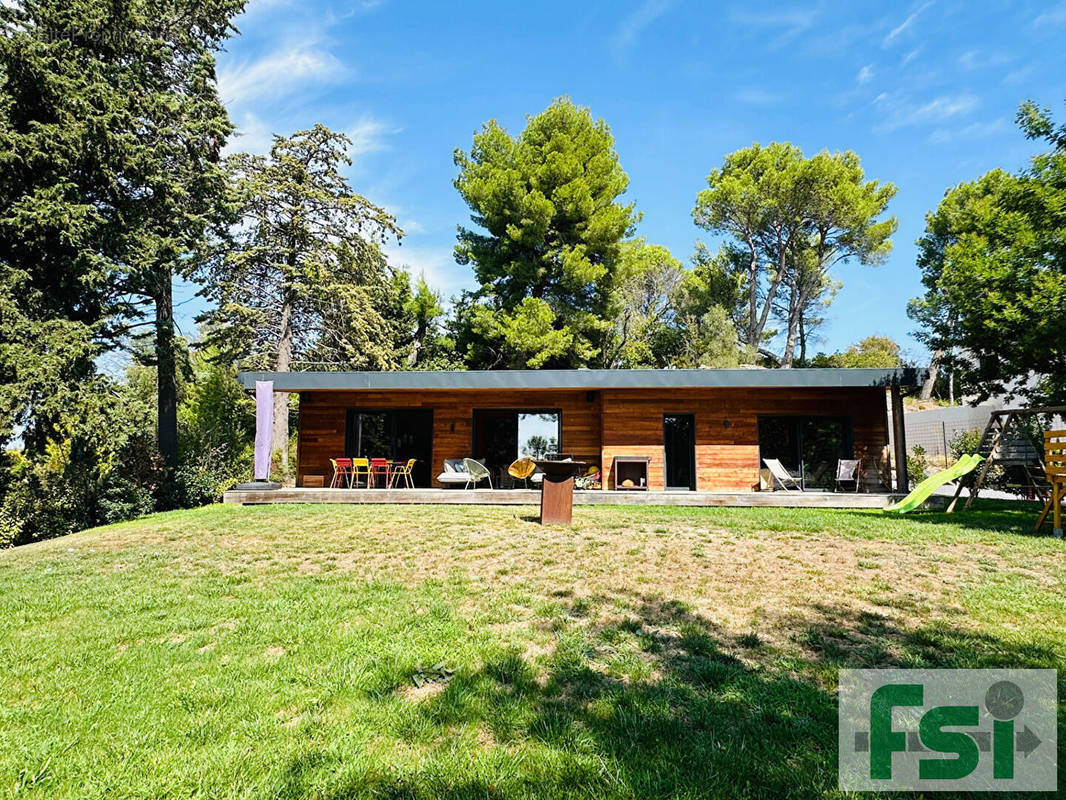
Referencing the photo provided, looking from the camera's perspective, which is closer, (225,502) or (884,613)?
(884,613)

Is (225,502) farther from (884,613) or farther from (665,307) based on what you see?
(665,307)

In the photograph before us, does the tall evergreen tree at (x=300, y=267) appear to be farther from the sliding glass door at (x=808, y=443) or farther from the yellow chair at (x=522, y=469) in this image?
the sliding glass door at (x=808, y=443)

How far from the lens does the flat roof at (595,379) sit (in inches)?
408

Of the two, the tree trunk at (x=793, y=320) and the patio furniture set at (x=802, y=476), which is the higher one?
the tree trunk at (x=793, y=320)

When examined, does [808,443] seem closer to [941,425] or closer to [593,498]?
[593,498]

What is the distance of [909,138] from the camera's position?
14.5 m

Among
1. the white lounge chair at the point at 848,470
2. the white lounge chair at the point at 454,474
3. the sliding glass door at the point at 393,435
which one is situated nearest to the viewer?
the white lounge chair at the point at 848,470

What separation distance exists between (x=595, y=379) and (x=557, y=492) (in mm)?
4039

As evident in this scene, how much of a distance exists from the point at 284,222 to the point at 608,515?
14.9m

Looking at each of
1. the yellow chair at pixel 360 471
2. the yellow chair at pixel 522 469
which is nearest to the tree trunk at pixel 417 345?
the yellow chair at pixel 360 471

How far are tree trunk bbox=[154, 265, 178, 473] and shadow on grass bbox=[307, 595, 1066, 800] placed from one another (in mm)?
12482

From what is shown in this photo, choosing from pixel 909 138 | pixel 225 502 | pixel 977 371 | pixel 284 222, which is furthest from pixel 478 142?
pixel 977 371

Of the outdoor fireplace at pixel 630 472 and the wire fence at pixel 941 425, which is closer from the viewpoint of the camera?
the outdoor fireplace at pixel 630 472

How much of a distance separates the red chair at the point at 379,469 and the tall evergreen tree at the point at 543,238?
7.80 m
